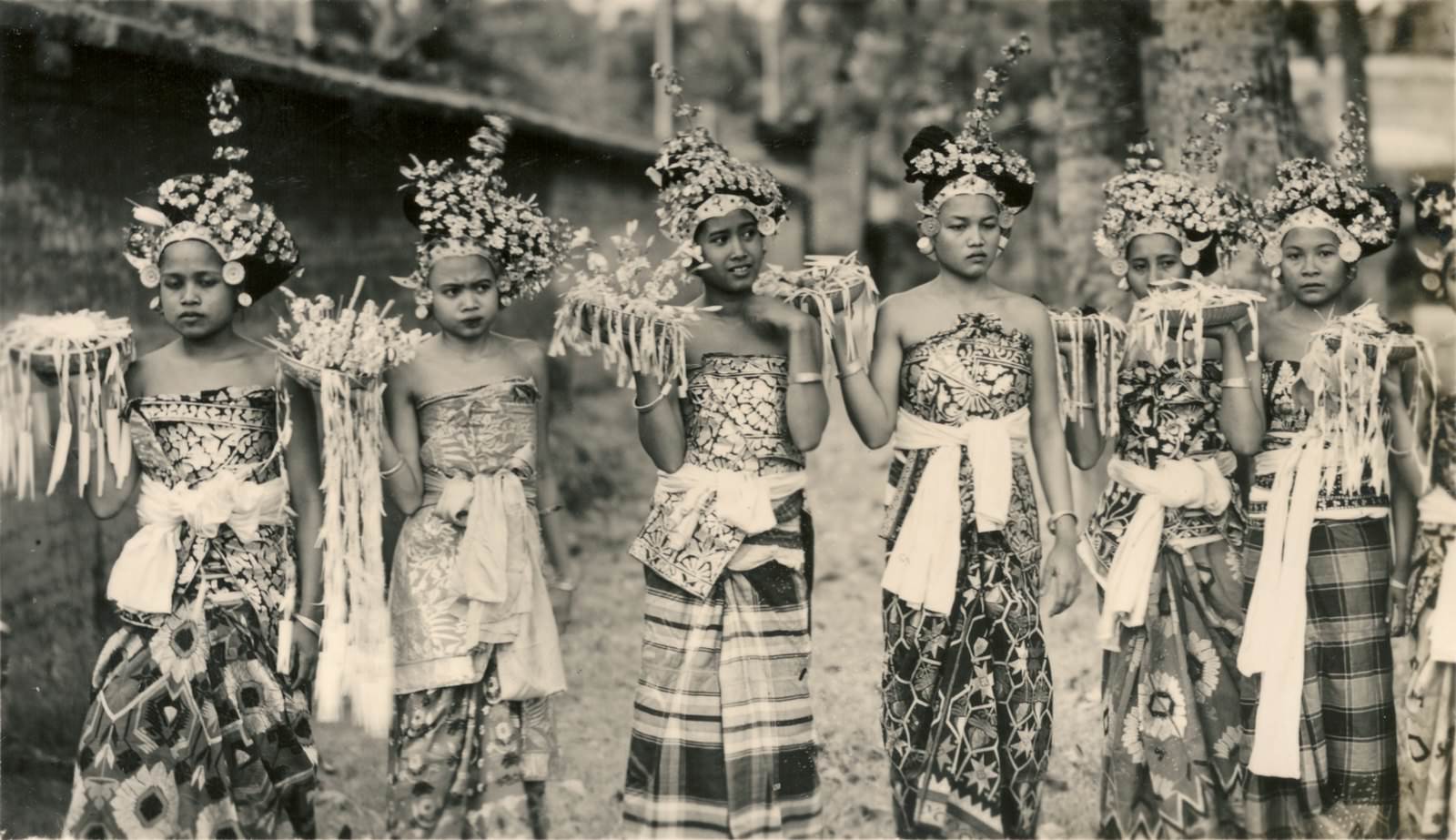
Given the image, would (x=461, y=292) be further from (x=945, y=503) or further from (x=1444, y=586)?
(x=1444, y=586)

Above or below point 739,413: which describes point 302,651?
below

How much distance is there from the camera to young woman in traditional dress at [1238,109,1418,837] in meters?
4.49

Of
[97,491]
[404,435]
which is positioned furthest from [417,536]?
[97,491]

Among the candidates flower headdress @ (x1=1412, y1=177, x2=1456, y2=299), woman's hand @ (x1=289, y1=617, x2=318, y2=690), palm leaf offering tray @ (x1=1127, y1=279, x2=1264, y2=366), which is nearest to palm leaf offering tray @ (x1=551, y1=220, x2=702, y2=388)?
woman's hand @ (x1=289, y1=617, x2=318, y2=690)

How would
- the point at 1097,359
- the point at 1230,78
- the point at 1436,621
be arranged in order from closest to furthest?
the point at 1436,621 < the point at 1097,359 < the point at 1230,78

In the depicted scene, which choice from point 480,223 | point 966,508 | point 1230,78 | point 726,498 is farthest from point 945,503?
point 1230,78

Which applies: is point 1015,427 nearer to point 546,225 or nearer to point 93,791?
point 546,225

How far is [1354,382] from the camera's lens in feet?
14.9

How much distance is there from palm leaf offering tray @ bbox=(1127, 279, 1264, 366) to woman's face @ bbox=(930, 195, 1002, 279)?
0.53m

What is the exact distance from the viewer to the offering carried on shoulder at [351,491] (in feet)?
14.1

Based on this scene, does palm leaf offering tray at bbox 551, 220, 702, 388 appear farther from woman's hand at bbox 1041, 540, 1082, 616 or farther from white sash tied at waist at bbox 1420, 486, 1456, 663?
white sash tied at waist at bbox 1420, 486, 1456, 663

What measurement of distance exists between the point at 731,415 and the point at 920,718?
1.11 meters

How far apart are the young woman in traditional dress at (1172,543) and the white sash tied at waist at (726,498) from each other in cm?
107

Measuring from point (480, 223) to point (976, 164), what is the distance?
159cm
